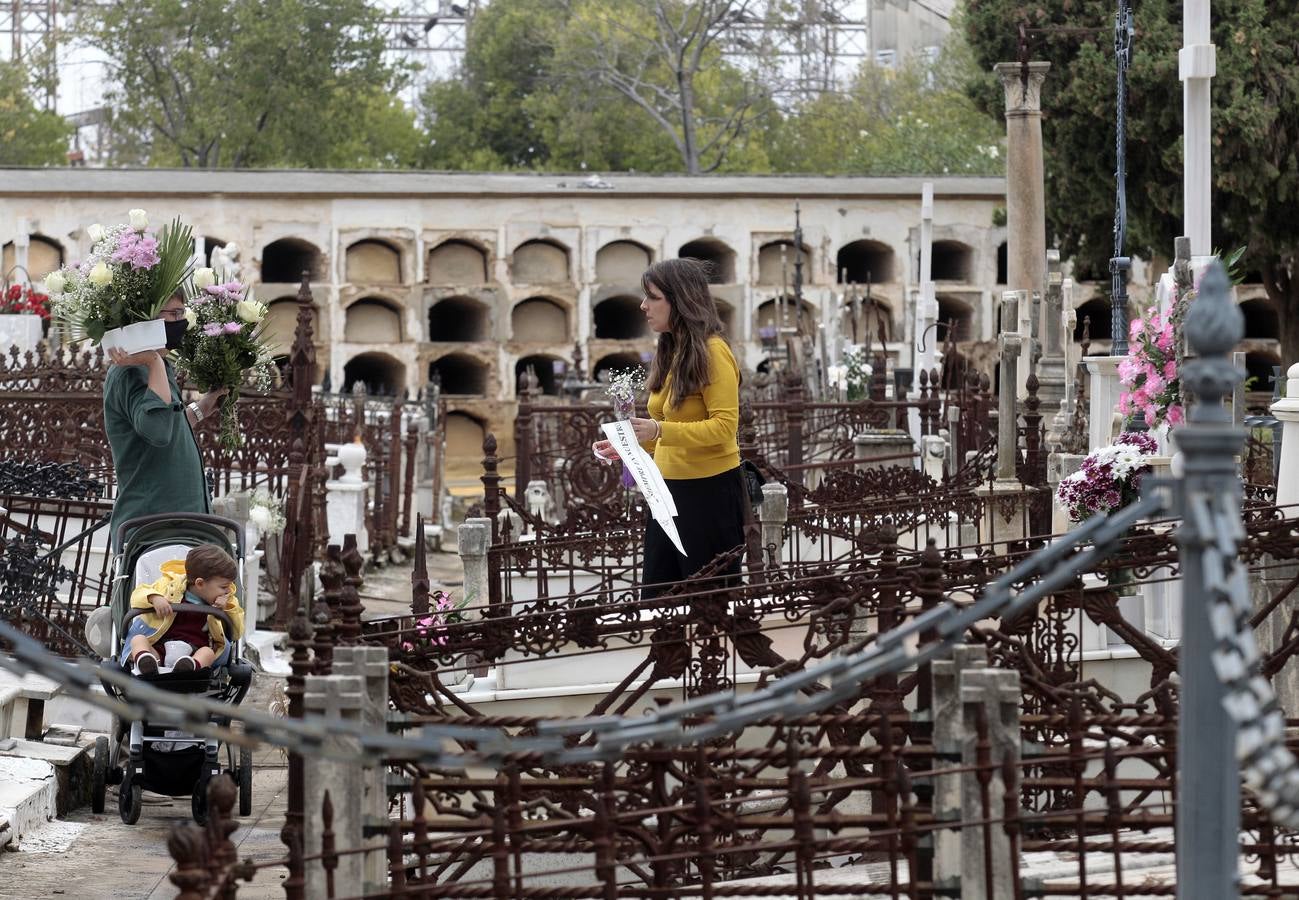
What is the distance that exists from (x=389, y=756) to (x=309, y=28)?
42.4 m

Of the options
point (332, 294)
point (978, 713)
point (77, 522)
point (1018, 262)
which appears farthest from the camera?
point (332, 294)

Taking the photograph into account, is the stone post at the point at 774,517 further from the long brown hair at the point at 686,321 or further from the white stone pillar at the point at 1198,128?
the long brown hair at the point at 686,321

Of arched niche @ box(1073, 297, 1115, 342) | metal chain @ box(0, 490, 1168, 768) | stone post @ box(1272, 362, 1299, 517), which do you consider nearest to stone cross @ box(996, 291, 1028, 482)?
stone post @ box(1272, 362, 1299, 517)

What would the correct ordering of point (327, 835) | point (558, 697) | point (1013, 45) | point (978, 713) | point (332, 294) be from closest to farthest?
point (327, 835) → point (978, 713) → point (558, 697) → point (1013, 45) → point (332, 294)

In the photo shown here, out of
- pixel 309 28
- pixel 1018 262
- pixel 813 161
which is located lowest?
pixel 1018 262

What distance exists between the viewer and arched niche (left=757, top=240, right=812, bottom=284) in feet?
114

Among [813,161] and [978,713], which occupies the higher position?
[813,161]

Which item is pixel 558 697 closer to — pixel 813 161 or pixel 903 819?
pixel 903 819

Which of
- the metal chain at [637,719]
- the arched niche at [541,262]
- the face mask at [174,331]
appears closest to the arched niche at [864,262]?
the arched niche at [541,262]

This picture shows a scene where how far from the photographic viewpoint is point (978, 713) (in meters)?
3.59

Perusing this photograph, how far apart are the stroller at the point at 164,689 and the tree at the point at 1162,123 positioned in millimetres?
17754

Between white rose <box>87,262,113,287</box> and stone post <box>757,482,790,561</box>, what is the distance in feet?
11.6

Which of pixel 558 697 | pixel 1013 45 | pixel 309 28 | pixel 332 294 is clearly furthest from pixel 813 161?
pixel 558 697

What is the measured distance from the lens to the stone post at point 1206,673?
8.29 ft
